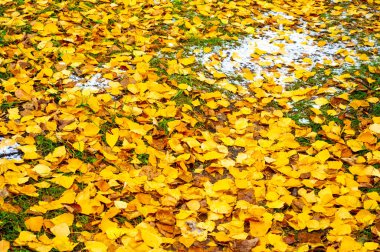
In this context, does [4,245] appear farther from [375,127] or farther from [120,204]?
[375,127]

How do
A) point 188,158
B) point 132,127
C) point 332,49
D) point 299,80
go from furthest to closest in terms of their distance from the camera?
1. point 332,49
2. point 299,80
3. point 132,127
4. point 188,158

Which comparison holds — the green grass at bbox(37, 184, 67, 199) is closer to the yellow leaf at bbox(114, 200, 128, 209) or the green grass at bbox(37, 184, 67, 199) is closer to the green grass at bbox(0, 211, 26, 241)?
the green grass at bbox(0, 211, 26, 241)

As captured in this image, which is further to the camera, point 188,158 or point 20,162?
point 188,158

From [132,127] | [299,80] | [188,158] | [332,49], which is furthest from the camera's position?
[332,49]

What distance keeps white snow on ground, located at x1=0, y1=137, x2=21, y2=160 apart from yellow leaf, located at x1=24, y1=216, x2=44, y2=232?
0.59 m

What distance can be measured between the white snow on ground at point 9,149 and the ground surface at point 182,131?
0.03 feet

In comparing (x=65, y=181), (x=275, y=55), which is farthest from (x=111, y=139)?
(x=275, y=55)

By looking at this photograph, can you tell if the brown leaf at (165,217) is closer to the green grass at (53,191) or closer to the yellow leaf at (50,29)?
the green grass at (53,191)

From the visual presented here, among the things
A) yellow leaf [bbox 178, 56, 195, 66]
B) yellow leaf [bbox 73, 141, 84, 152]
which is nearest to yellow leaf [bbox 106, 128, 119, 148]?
yellow leaf [bbox 73, 141, 84, 152]

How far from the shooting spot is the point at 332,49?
4289 mm

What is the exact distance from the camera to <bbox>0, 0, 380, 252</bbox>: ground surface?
7.49ft

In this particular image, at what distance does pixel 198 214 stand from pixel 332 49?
279 cm

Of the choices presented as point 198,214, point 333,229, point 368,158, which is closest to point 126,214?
point 198,214

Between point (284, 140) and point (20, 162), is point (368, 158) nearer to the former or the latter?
point (284, 140)
